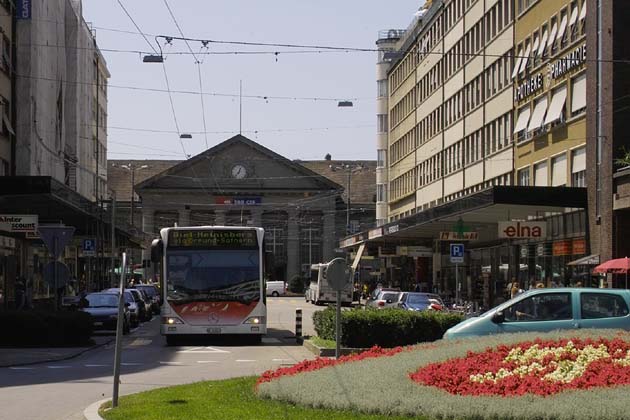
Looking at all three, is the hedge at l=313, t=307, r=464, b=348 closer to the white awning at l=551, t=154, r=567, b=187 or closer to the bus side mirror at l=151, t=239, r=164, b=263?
the bus side mirror at l=151, t=239, r=164, b=263

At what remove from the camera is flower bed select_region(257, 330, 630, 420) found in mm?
11594

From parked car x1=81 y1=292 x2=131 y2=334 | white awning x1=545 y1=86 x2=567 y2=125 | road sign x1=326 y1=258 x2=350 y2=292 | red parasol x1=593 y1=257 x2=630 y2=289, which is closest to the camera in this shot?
road sign x1=326 y1=258 x2=350 y2=292

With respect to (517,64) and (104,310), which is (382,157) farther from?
(104,310)

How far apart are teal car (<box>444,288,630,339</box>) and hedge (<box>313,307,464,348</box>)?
273 inches

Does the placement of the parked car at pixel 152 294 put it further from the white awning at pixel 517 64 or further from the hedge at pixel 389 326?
the hedge at pixel 389 326

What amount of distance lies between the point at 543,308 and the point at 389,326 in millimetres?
7575

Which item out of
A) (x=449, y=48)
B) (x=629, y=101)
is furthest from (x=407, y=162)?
(x=629, y=101)

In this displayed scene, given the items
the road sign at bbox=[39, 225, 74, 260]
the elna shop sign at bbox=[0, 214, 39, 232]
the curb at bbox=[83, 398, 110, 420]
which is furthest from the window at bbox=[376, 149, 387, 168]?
the curb at bbox=[83, 398, 110, 420]

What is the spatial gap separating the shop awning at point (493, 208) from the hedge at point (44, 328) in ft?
50.0

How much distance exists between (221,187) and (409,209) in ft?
96.5

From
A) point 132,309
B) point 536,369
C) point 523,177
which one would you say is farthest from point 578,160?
point 536,369

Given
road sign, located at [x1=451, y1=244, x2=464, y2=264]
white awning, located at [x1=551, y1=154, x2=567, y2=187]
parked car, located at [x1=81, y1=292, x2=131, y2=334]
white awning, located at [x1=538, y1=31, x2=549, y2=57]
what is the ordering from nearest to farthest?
parked car, located at [x1=81, y1=292, x2=131, y2=334] < road sign, located at [x1=451, y1=244, x2=464, y2=264] < white awning, located at [x1=551, y1=154, x2=567, y2=187] < white awning, located at [x1=538, y1=31, x2=549, y2=57]

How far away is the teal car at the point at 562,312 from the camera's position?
63.9 ft

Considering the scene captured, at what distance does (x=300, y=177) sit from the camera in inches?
4513
